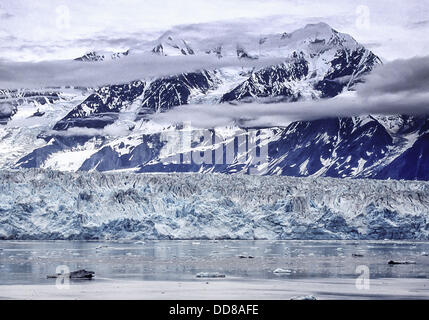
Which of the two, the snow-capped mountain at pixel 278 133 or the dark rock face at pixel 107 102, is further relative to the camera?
the dark rock face at pixel 107 102

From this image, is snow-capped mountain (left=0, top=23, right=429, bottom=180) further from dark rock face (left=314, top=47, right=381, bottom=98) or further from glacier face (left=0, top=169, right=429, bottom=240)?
glacier face (left=0, top=169, right=429, bottom=240)

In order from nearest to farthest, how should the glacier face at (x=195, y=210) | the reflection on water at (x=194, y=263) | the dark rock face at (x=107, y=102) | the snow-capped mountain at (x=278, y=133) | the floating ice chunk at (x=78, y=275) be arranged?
the floating ice chunk at (x=78, y=275), the reflection on water at (x=194, y=263), the glacier face at (x=195, y=210), the snow-capped mountain at (x=278, y=133), the dark rock face at (x=107, y=102)

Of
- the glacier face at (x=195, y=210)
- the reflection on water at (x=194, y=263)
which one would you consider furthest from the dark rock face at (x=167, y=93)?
the reflection on water at (x=194, y=263)

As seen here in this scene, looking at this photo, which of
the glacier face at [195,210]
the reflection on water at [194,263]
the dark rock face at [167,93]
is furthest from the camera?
the dark rock face at [167,93]

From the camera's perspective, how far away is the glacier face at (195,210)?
101 ft

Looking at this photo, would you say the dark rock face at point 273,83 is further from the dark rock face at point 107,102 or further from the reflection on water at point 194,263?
the reflection on water at point 194,263

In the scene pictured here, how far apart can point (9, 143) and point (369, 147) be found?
73419 millimetres

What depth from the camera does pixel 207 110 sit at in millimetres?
113500

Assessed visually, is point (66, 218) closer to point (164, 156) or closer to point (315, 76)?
point (164, 156)

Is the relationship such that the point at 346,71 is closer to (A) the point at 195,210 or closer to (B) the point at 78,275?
(A) the point at 195,210

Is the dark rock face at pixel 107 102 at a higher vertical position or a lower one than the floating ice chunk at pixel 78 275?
higher

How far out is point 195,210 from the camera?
3180cm

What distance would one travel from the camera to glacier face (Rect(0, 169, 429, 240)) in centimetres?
3083

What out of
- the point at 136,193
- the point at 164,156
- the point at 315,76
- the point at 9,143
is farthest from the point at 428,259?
the point at 315,76
